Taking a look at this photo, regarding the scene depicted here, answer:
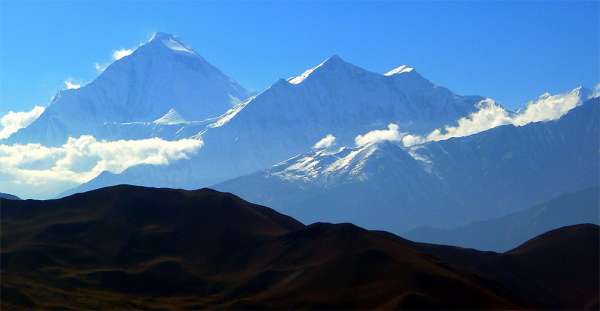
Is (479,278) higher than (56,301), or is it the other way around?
(479,278)

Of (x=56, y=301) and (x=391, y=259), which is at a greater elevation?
(x=391, y=259)

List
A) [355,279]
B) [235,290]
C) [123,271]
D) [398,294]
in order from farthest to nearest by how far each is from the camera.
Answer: [123,271], [235,290], [355,279], [398,294]

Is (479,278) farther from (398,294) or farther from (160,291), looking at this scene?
(160,291)

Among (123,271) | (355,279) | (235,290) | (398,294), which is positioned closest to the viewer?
(398,294)

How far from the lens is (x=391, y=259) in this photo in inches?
7106

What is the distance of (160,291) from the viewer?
633 ft

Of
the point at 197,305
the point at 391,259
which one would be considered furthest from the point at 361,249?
the point at 197,305

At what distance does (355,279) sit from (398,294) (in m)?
13.1

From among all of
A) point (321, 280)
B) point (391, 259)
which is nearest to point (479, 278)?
point (391, 259)

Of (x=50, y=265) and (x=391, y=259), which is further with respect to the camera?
(x=50, y=265)

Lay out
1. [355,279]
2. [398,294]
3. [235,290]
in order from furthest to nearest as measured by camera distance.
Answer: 1. [235,290]
2. [355,279]
3. [398,294]

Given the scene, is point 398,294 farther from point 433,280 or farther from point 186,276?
point 186,276

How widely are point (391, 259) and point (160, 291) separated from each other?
161 ft

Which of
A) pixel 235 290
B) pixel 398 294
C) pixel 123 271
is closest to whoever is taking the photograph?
pixel 398 294
